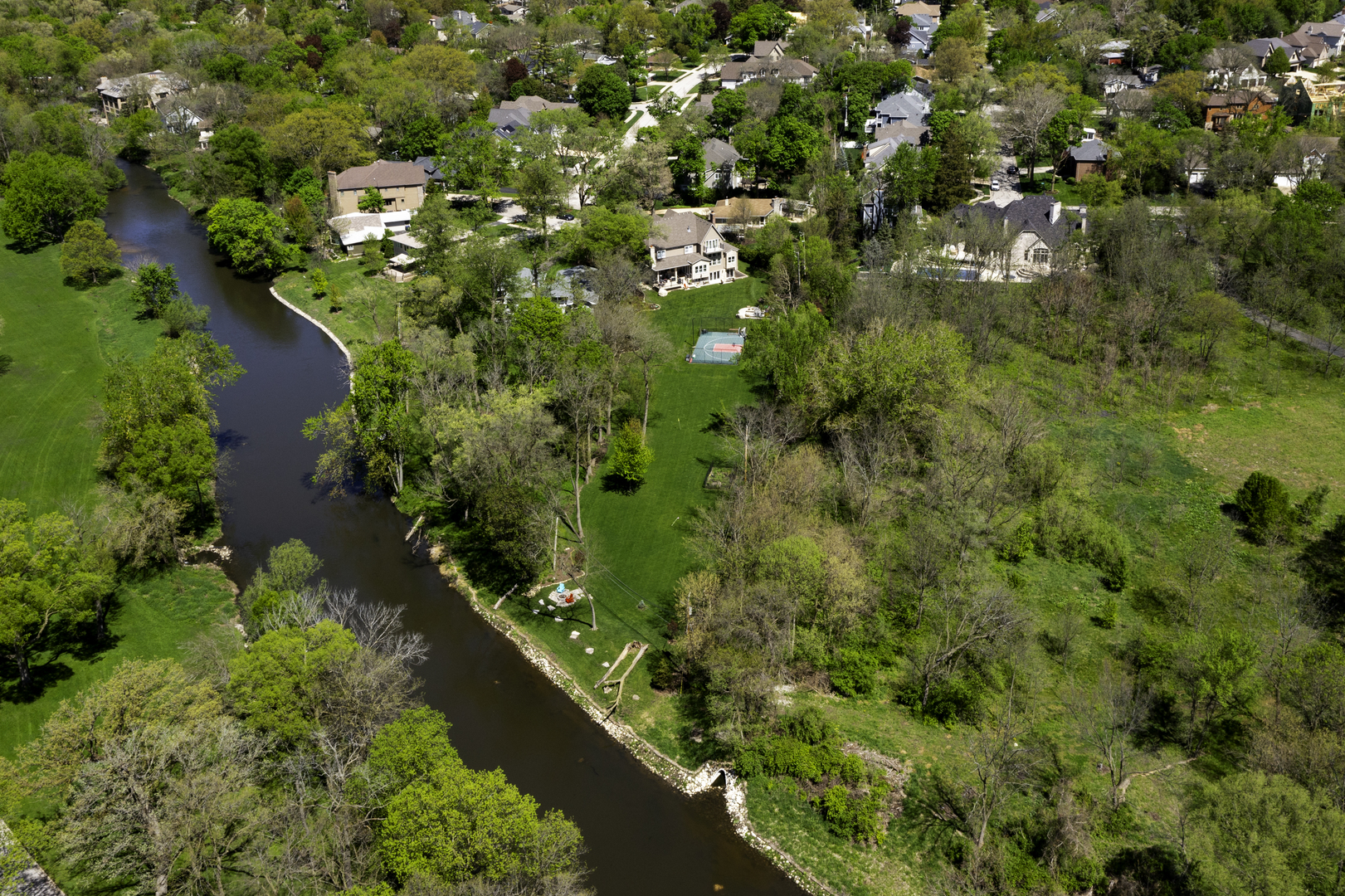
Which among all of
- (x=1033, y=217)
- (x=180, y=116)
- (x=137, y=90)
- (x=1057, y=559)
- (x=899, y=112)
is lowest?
(x=1057, y=559)

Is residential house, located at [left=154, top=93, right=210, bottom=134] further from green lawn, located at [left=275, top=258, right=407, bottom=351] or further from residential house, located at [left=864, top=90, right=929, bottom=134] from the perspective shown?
residential house, located at [left=864, top=90, right=929, bottom=134]

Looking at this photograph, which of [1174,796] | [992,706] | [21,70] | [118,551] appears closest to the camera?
[1174,796]

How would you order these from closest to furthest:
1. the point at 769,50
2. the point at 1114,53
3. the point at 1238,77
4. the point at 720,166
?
the point at 720,166, the point at 1238,77, the point at 1114,53, the point at 769,50

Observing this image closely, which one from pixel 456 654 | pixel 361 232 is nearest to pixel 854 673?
pixel 456 654

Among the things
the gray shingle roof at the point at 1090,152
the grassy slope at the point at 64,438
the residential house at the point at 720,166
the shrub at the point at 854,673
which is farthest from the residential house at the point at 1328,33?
the grassy slope at the point at 64,438

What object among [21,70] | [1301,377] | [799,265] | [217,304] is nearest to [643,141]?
[799,265]

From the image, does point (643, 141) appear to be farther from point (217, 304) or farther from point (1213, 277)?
point (1213, 277)

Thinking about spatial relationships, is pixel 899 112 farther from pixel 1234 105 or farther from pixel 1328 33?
pixel 1328 33
